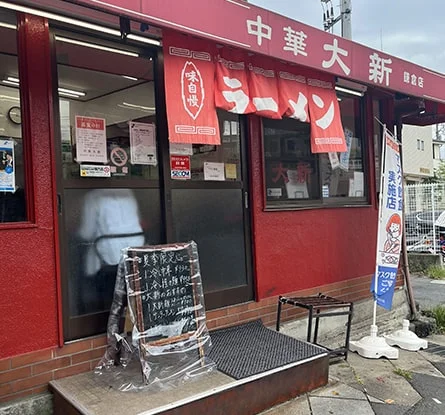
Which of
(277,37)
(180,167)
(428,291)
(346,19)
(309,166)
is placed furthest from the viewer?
(346,19)

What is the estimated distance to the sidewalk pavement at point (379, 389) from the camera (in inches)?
136

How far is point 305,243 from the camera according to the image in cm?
508

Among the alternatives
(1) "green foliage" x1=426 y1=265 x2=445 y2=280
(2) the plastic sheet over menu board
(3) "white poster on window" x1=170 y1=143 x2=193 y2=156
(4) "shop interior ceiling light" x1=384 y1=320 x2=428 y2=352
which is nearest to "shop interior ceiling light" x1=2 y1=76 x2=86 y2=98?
(3) "white poster on window" x1=170 y1=143 x2=193 y2=156

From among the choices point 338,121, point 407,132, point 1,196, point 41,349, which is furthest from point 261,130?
point 407,132

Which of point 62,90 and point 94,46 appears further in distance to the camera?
point 94,46

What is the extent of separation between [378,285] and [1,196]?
397cm

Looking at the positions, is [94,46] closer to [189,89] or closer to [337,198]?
[189,89]

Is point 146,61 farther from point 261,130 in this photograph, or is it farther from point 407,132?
point 407,132

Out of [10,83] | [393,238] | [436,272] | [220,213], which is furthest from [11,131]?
[436,272]

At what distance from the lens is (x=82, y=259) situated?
3.51 m

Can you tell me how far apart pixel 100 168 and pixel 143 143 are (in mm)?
493

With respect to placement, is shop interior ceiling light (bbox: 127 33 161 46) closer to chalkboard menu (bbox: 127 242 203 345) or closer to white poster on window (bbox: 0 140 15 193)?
white poster on window (bbox: 0 140 15 193)

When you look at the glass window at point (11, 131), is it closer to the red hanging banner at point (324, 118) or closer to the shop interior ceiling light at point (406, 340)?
the red hanging banner at point (324, 118)

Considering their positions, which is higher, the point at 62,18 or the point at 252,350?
the point at 62,18
